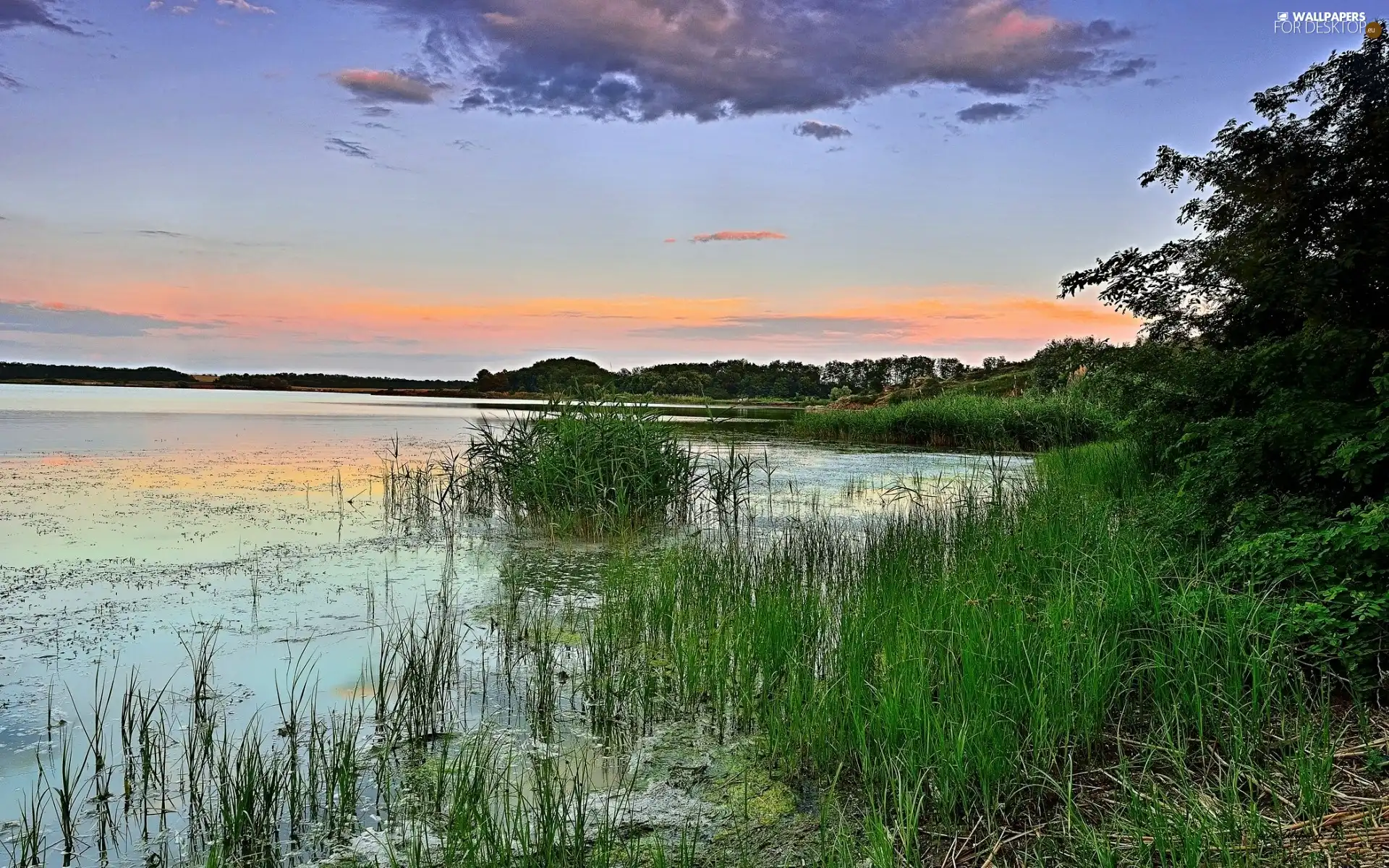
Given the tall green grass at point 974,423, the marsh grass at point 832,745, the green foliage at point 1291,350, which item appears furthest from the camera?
the tall green grass at point 974,423

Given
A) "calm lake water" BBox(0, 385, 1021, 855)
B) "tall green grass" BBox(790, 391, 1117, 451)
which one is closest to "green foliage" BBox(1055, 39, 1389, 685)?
"calm lake water" BBox(0, 385, 1021, 855)

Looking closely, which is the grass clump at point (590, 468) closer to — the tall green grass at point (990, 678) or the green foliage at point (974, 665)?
the green foliage at point (974, 665)

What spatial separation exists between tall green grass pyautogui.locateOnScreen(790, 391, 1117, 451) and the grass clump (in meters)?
13.9

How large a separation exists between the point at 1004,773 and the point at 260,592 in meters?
6.52

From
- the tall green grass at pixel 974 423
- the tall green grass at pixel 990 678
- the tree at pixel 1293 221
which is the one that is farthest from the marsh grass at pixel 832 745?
the tall green grass at pixel 974 423

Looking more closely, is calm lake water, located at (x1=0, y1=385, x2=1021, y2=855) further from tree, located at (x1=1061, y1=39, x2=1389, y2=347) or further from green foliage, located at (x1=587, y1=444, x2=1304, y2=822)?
tree, located at (x1=1061, y1=39, x2=1389, y2=347)

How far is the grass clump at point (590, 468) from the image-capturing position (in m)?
10.0

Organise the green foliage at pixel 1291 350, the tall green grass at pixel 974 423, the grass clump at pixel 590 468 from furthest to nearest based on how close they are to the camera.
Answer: the tall green grass at pixel 974 423 → the grass clump at pixel 590 468 → the green foliage at pixel 1291 350

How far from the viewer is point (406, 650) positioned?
17.1 ft

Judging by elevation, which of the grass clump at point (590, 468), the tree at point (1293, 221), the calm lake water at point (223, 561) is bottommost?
the calm lake water at point (223, 561)

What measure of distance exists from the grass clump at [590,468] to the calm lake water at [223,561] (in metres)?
0.55

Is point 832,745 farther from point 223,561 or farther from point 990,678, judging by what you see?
point 223,561

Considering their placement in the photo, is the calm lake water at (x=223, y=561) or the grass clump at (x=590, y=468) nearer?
the calm lake water at (x=223, y=561)

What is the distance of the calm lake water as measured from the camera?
201 inches
